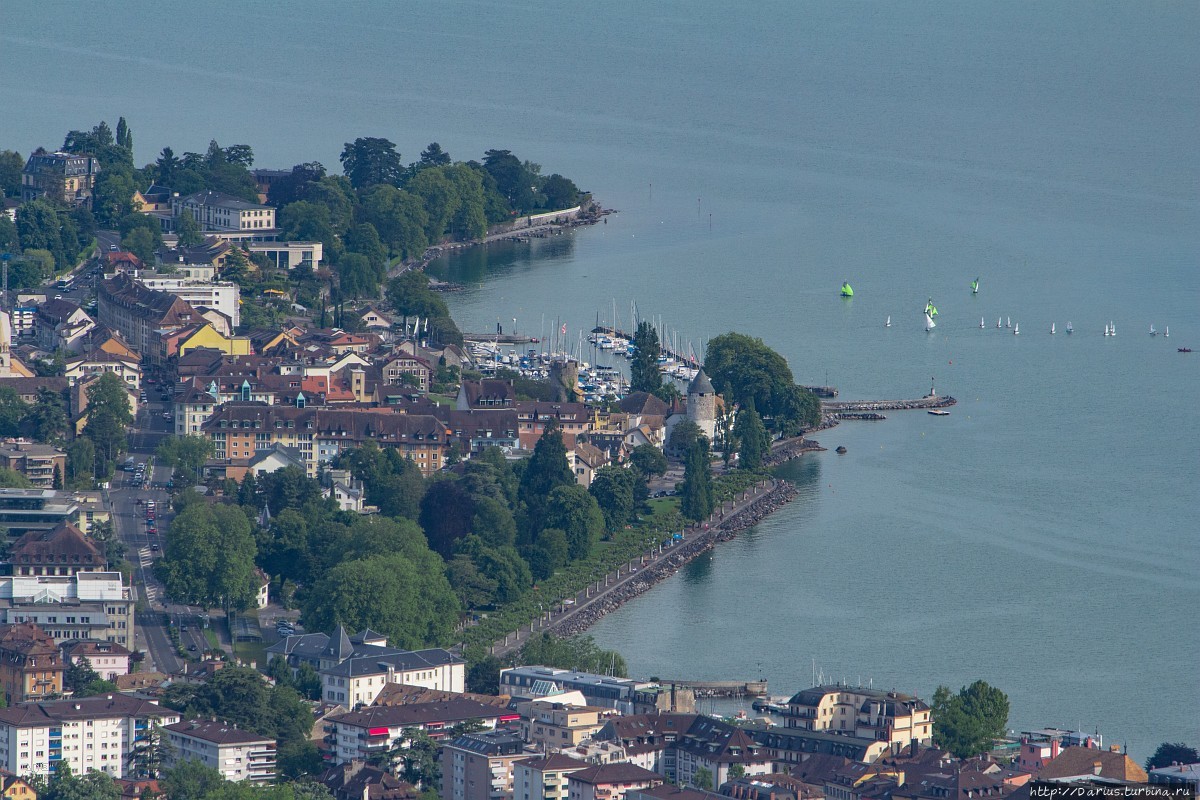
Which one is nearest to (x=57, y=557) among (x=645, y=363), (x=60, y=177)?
(x=645, y=363)

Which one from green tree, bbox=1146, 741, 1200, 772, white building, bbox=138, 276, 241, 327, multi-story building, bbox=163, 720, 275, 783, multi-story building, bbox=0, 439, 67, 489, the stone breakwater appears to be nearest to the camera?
multi-story building, bbox=163, 720, 275, 783

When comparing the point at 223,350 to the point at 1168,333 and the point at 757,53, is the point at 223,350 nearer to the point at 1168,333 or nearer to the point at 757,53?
the point at 1168,333

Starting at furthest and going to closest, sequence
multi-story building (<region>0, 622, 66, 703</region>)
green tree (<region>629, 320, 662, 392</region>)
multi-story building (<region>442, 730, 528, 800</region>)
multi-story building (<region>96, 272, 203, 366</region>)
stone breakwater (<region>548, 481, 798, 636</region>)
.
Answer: multi-story building (<region>96, 272, 203, 366</region>)
green tree (<region>629, 320, 662, 392</region>)
stone breakwater (<region>548, 481, 798, 636</region>)
multi-story building (<region>0, 622, 66, 703</region>)
multi-story building (<region>442, 730, 528, 800</region>)

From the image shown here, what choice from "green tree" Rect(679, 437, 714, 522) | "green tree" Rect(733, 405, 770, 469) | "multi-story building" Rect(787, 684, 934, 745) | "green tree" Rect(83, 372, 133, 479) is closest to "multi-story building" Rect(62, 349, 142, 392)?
"green tree" Rect(83, 372, 133, 479)

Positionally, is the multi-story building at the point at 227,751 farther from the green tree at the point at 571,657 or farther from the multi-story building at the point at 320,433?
the multi-story building at the point at 320,433

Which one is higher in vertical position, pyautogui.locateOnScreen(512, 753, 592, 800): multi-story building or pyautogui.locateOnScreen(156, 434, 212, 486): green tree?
pyautogui.locateOnScreen(156, 434, 212, 486): green tree

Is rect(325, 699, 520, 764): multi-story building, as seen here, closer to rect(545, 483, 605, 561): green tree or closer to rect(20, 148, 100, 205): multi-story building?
rect(545, 483, 605, 561): green tree

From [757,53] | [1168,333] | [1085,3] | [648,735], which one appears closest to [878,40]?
[757,53]
